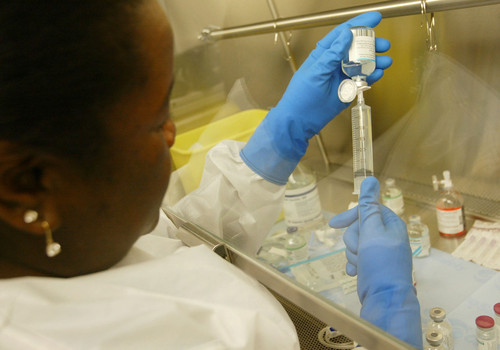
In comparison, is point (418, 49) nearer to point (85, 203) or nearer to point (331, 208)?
point (331, 208)

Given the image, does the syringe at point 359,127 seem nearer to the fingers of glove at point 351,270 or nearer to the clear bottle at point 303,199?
the fingers of glove at point 351,270

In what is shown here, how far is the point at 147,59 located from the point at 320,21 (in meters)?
0.86

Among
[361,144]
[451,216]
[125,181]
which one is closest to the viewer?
[125,181]

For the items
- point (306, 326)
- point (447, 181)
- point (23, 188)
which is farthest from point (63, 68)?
point (447, 181)

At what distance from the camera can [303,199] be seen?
151 cm

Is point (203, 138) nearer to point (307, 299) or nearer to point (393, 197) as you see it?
point (393, 197)

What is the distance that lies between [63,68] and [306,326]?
60cm

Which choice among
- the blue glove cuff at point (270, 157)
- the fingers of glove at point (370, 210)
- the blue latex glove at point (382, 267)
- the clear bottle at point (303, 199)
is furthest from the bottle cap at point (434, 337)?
the clear bottle at point (303, 199)

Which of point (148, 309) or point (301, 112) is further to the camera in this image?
point (301, 112)

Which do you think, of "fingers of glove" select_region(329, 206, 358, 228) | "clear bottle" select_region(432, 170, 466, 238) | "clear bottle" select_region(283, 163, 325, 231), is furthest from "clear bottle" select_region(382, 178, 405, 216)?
"fingers of glove" select_region(329, 206, 358, 228)

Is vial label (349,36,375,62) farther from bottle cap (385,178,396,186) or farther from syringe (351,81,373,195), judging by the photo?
bottle cap (385,178,396,186)

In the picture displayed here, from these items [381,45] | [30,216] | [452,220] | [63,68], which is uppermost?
[63,68]

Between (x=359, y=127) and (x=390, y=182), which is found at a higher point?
(x=359, y=127)

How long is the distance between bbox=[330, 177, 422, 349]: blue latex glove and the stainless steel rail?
45 cm
